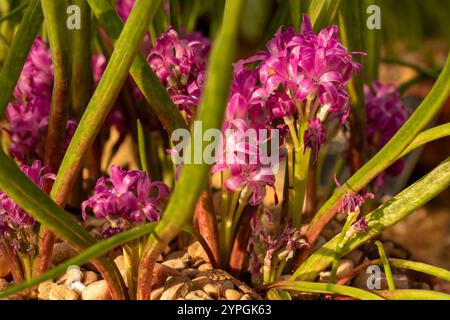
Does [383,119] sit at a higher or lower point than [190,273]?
higher

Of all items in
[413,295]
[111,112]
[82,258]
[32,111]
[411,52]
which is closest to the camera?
[82,258]

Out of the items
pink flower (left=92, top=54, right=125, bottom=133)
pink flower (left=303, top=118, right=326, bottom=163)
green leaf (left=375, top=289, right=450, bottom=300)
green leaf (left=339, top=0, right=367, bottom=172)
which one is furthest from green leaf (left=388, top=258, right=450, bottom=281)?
pink flower (left=92, top=54, right=125, bottom=133)

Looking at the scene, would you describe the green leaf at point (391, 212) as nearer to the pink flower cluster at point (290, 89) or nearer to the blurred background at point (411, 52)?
the pink flower cluster at point (290, 89)

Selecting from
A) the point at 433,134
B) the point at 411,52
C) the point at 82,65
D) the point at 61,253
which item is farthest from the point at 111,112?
the point at 411,52

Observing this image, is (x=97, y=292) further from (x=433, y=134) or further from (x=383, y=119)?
(x=383, y=119)

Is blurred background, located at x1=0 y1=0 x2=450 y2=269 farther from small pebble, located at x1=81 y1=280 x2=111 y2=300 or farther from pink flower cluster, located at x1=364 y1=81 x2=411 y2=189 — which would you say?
small pebble, located at x1=81 y1=280 x2=111 y2=300

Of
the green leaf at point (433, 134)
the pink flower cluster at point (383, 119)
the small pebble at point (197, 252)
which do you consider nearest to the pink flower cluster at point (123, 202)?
the small pebble at point (197, 252)
